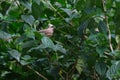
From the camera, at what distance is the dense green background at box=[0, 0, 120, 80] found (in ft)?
4.23

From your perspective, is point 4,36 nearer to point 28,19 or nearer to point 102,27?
point 28,19

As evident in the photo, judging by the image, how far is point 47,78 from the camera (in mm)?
1449

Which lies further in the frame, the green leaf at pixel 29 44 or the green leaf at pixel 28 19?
the green leaf at pixel 28 19

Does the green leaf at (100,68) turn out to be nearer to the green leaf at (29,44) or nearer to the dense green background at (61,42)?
the dense green background at (61,42)

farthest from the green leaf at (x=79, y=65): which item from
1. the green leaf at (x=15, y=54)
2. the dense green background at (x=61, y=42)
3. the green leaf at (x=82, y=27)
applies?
the green leaf at (x=15, y=54)

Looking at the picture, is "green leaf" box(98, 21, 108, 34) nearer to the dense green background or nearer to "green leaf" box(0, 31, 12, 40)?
the dense green background

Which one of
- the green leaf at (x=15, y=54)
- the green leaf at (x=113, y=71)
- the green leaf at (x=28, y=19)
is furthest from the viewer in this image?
the green leaf at (x=28, y=19)

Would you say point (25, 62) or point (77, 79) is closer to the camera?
point (25, 62)

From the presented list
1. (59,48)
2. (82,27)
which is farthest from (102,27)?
(59,48)

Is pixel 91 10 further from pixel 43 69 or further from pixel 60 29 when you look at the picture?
pixel 43 69

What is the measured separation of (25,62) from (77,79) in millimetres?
290

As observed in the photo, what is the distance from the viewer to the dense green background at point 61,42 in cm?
129

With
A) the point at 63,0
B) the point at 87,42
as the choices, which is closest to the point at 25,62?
the point at 87,42

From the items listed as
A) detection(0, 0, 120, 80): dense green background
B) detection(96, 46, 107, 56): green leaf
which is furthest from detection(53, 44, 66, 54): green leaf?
detection(96, 46, 107, 56): green leaf
